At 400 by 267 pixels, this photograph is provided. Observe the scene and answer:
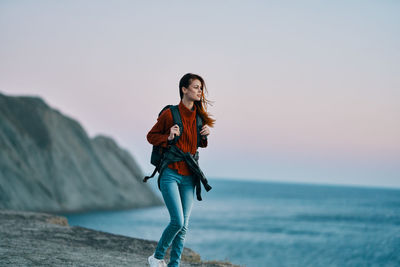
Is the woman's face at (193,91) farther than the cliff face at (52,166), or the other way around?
the cliff face at (52,166)

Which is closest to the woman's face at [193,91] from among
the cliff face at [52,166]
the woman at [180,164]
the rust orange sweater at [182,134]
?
the woman at [180,164]

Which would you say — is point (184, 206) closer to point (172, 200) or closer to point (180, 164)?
point (172, 200)

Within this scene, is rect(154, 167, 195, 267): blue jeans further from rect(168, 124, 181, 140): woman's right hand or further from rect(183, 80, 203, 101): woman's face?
rect(183, 80, 203, 101): woman's face

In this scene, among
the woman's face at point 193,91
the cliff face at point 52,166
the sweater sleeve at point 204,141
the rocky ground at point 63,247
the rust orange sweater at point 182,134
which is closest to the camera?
the rust orange sweater at point 182,134

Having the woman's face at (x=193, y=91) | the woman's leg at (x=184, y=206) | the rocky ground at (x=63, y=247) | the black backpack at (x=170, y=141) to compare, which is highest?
the woman's face at (x=193, y=91)

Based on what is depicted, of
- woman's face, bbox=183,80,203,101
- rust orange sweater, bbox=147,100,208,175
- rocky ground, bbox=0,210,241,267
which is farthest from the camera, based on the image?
rocky ground, bbox=0,210,241,267

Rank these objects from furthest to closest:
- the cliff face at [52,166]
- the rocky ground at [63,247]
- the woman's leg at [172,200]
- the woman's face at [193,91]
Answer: the cliff face at [52,166], the rocky ground at [63,247], the woman's face at [193,91], the woman's leg at [172,200]

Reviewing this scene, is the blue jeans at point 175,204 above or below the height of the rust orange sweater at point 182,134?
below

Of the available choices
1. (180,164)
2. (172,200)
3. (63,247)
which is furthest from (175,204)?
(63,247)

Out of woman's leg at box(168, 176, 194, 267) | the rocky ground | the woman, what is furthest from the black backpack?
the rocky ground

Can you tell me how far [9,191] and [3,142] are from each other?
552cm

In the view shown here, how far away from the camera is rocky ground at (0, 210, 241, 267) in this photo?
7090mm

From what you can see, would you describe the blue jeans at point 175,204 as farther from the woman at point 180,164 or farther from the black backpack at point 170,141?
the black backpack at point 170,141

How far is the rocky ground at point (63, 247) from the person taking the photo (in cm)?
709
